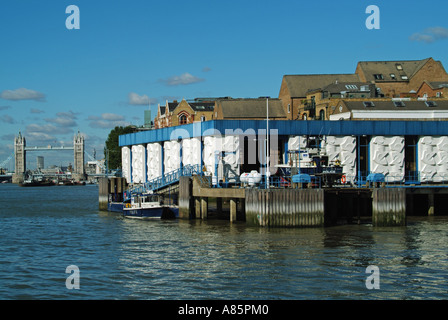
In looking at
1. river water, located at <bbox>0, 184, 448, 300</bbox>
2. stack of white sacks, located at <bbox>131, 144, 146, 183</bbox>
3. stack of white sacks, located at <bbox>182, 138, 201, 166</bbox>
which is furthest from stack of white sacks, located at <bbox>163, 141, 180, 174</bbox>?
river water, located at <bbox>0, 184, 448, 300</bbox>

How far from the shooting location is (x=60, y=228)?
185 feet

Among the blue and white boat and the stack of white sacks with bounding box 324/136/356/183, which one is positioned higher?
the stack of white sacks with bounding box 324/136/356/183

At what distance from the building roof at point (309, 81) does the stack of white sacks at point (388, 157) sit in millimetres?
48441

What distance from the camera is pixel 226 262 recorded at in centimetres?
3619

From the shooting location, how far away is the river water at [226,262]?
29.4 metres

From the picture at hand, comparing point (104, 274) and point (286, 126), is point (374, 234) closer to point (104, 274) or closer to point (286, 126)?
point (286, 126)

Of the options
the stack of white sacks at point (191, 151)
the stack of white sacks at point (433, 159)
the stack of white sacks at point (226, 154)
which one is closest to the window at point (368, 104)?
the stack of white sacks at point (433, 159)

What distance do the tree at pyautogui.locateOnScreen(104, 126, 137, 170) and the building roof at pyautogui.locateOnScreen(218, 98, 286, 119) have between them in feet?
183

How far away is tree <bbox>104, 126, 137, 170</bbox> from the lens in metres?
164

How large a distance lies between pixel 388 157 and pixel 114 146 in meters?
113

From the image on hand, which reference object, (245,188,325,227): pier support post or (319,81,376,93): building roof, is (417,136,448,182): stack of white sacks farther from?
(319,81,376,93): building roof
